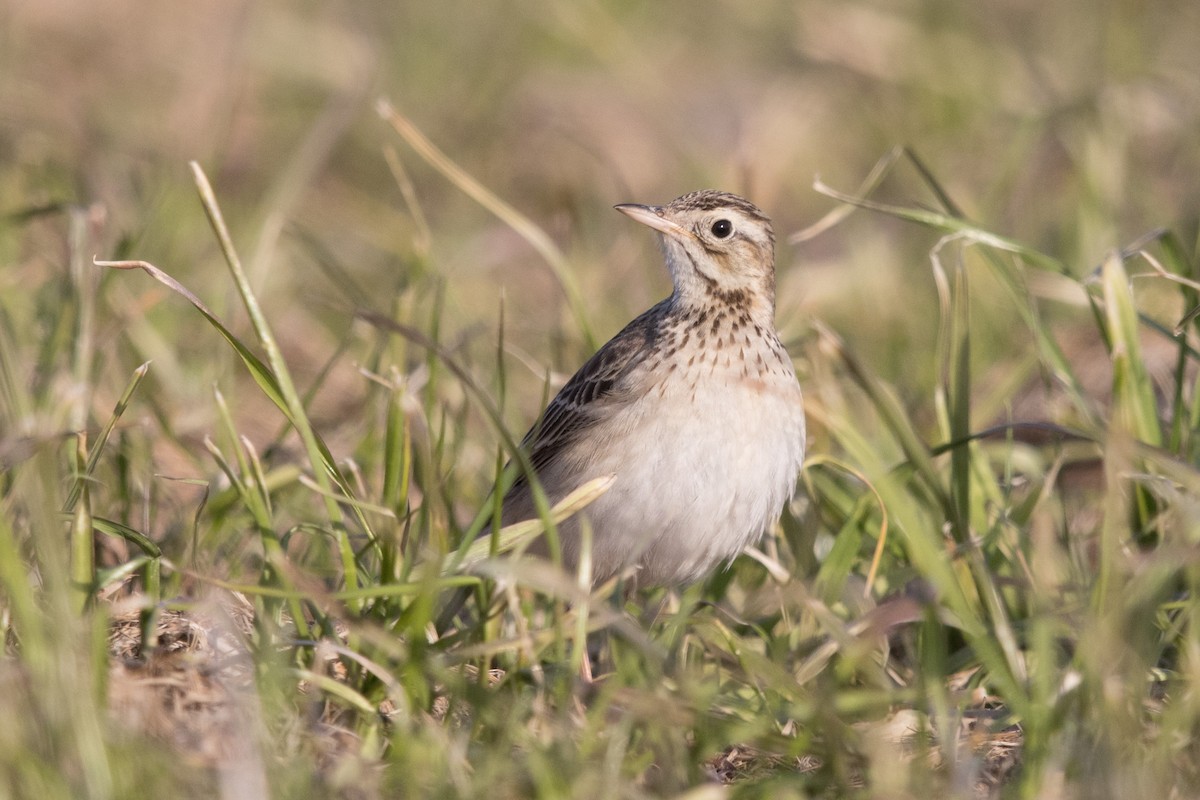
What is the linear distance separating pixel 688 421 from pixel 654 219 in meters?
0.97

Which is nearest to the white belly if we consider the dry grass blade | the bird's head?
the bird's head

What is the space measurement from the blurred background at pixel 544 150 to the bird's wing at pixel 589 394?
2.01 ft

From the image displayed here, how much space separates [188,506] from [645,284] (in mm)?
4098

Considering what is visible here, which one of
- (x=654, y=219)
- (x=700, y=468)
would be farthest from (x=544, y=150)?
(x=700, y=468)

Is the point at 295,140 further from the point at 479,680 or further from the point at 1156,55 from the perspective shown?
the point at 479,680

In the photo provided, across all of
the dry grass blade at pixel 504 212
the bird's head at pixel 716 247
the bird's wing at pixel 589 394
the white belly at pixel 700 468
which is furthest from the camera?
the dry grass blade at pixel 504 212

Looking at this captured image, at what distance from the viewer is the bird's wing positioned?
5.29 metres

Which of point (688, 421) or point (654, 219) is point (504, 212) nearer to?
point (654, 219)

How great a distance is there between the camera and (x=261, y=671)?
12.1 ft

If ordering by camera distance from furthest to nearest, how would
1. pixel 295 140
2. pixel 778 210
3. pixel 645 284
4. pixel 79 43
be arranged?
1. pixel 79 43
2. pixel 295 140
3. pixel 778 210
4. pixel 645 284

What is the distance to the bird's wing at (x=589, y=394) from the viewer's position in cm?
529

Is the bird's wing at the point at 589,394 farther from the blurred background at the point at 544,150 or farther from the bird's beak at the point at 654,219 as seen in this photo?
the blurred background at the point at 544,150

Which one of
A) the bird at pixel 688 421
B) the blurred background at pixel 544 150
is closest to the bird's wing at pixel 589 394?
the bird at pixel 688 421

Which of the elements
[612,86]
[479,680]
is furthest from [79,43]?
[479,680]
